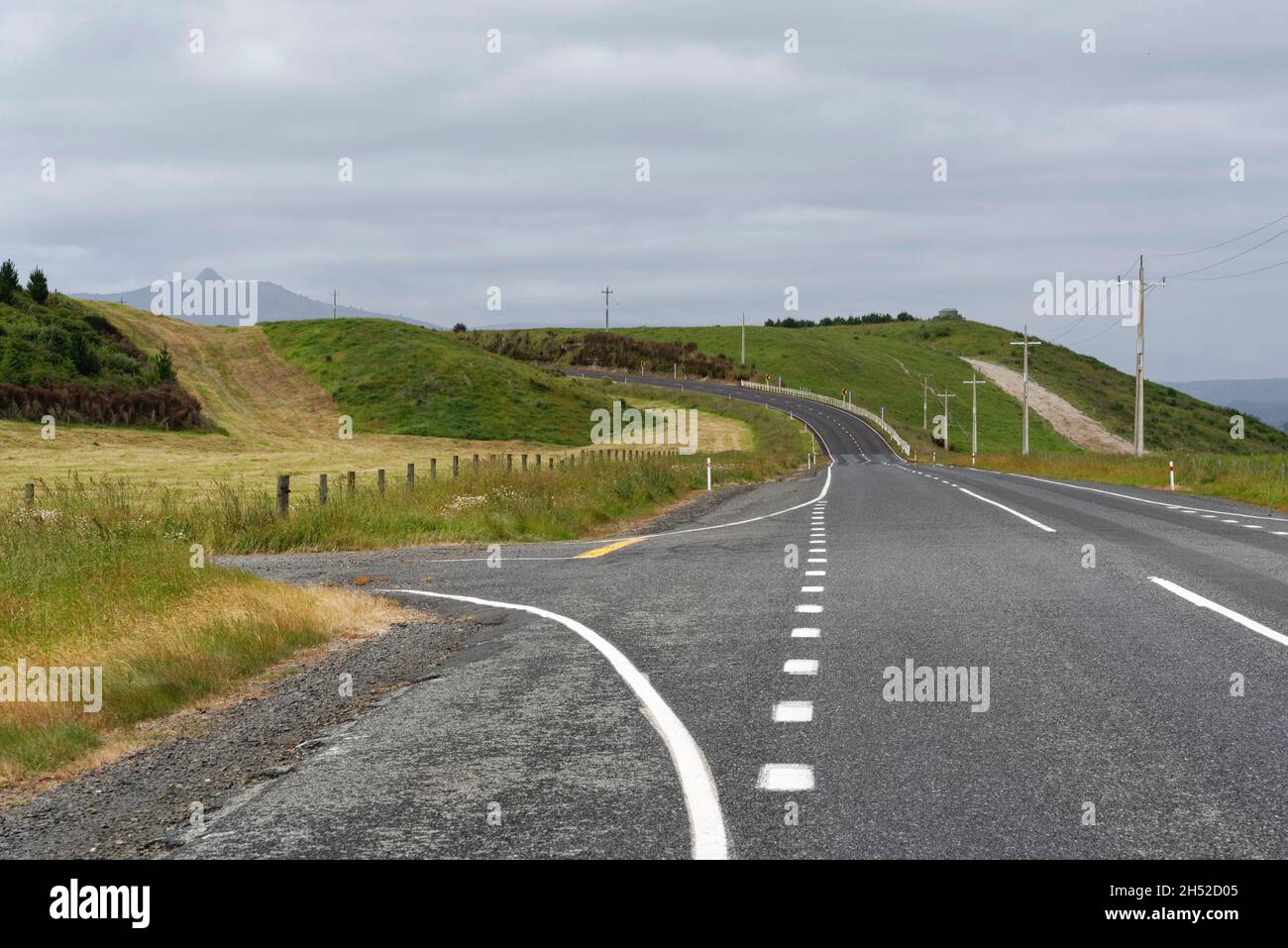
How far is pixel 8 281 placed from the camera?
7575cm

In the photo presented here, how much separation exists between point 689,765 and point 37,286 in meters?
84.8

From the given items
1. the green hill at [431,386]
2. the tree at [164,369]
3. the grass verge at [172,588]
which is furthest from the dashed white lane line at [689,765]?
the tree at [164,369]

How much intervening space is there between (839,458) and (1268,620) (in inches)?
3000

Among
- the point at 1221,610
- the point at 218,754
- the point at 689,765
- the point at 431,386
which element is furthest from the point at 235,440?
the point at 689,765

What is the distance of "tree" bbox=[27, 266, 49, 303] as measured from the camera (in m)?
78.5

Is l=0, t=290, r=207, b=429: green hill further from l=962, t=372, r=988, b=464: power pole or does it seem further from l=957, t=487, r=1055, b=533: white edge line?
l=962, t=372, r=988, b=464: power pole

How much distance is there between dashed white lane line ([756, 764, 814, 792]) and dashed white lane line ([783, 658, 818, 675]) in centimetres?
248

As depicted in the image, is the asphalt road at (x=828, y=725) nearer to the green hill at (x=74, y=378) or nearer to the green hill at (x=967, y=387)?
the green hill at (x=74, y=378)

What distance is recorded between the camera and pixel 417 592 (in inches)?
562

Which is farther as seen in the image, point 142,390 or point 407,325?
point 407,325

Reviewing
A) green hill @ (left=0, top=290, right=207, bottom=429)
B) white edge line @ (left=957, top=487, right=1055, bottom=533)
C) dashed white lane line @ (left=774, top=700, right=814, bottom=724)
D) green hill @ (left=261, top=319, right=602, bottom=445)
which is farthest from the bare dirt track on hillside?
dashed white lane line @ (left=774, top=700, right=814, bottom=724)

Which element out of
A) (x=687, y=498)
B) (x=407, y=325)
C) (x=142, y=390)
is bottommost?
(x=687, y=498)
